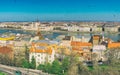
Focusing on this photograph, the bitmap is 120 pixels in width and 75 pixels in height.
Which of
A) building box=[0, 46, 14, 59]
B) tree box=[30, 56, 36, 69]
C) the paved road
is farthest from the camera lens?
building box=[0, 46, 14, 59]

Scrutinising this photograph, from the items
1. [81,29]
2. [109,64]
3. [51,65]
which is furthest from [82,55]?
[81,29]

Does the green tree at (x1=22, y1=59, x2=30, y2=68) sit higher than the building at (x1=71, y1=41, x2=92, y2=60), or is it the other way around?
Answer: the building at (x1=71, y1=41, x2=92, y2=60)

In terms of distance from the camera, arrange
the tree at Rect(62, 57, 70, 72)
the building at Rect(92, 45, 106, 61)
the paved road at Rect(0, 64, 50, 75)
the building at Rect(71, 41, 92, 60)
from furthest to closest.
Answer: the building at Rect(71, 41, 92, 60) → the building at Rect(92, 45, 106, 61) → the tree at Rect(62, 57, 70, 72) → the paved road at Rect(0, 64, 50, 75)

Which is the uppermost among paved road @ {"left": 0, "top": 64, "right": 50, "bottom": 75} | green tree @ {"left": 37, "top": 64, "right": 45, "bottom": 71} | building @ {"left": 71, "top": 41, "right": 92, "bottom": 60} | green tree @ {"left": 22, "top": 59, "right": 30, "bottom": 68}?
building @ {"left": 71, "top": 41, "right": 92, "bottom": 60}

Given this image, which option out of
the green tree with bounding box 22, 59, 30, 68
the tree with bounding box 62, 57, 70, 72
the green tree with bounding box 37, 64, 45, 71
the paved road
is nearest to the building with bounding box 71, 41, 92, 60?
the tree with bounding box 62, 57, 70, 72

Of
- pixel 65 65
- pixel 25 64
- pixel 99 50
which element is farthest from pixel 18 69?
pixel 99 50

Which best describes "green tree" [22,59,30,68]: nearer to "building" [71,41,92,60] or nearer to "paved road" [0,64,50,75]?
"paved road" [0,64,50,75]

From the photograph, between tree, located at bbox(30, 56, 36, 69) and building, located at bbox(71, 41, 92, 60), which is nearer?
tree, located at bbox(30, 56, 36, 69)

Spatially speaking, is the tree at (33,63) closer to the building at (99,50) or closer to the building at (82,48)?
the building at (82,48)

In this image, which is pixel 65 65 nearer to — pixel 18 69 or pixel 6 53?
pixel 18 69

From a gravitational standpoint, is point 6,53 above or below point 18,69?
above

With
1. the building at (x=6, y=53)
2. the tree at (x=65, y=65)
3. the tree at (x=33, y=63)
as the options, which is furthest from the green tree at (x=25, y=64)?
the tree at (x=65, y=65)
